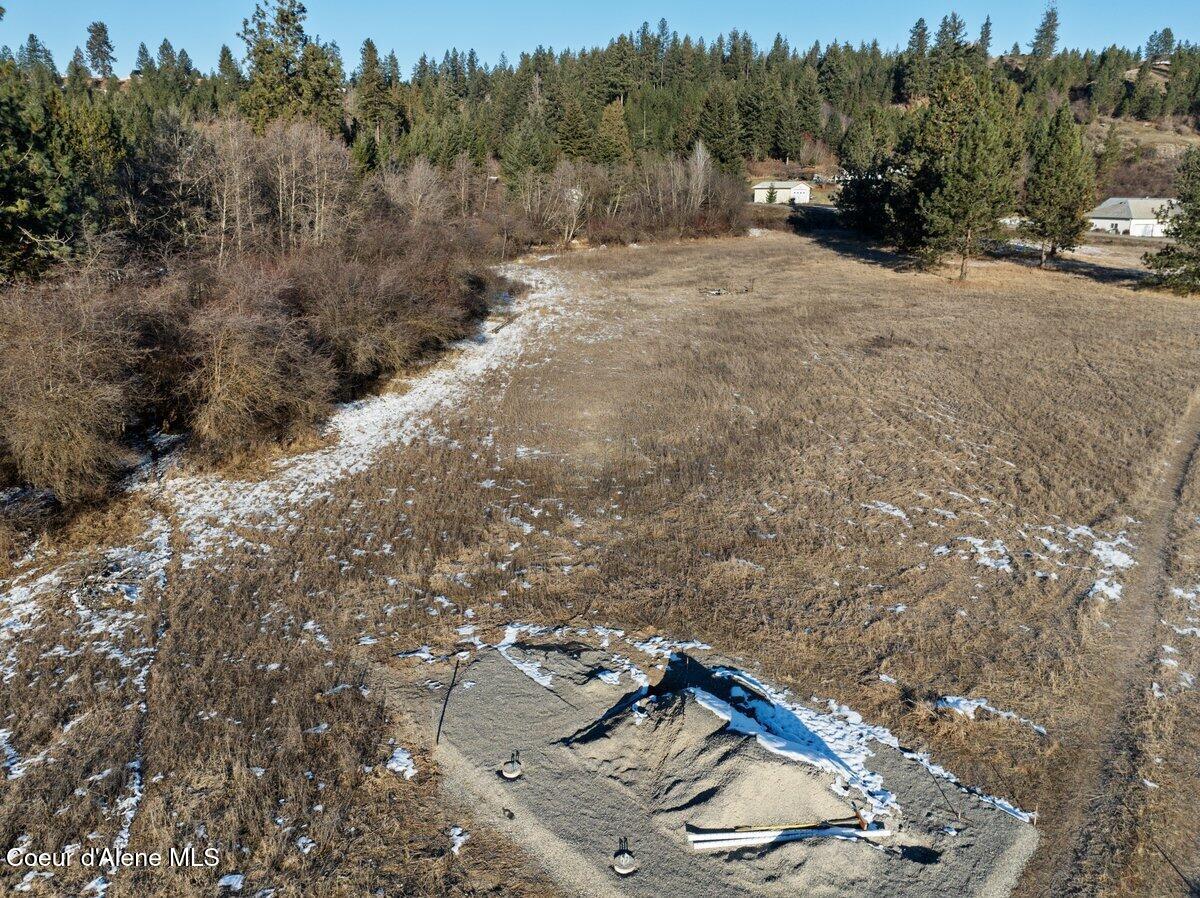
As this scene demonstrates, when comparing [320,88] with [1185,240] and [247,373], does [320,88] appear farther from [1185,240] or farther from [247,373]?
[1185,240]

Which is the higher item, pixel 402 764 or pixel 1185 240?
pixel 1185 240

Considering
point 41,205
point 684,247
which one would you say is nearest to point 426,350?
point 41,205

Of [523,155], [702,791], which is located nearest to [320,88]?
[523,155]

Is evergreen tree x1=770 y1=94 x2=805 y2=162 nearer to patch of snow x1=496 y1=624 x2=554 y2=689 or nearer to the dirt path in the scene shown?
the dirt path

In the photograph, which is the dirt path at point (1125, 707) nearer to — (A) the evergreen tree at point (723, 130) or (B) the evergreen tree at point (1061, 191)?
(B) the evergreen tree at point (1061, 191)

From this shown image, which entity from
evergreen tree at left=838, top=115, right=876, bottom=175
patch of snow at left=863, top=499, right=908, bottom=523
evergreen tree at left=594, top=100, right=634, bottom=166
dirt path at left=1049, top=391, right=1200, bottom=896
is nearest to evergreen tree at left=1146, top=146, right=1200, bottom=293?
evergreen tree at left=838, top=115, right=876, bottom=175

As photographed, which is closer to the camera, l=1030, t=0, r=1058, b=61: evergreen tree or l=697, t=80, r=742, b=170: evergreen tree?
l=697, t=80, r=742, b=170: evergreen tree

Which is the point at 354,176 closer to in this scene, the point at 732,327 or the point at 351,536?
the point at 732,327

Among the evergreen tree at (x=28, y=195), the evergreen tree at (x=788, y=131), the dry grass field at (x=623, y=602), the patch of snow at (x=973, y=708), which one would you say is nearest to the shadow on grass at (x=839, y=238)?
the evergreen tree at (x=788, y=131)
